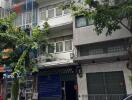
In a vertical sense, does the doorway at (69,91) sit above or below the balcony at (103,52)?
below

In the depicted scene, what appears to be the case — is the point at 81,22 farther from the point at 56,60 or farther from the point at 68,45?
the point at 56,60

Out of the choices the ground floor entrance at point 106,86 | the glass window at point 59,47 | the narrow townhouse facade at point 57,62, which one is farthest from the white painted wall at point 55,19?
the ground floor entrance at point 106,86

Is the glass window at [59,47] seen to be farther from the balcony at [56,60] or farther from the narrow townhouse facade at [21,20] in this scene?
the narrow townhouse facade at [21,20]

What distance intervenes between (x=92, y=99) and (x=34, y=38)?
590 centimetres

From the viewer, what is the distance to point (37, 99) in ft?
68.1

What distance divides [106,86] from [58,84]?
13.9ft

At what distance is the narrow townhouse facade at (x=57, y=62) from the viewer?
19.9 metres

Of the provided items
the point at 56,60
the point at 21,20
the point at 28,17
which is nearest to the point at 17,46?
the point at 56,60

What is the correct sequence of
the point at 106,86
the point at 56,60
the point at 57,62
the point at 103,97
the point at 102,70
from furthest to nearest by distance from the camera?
the point at 56,60
the point at 57,62
the point at 102,70
the point at 106,86
the point at 103,97

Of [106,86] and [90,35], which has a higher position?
[90,35]

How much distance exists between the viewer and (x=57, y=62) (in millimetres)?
19516

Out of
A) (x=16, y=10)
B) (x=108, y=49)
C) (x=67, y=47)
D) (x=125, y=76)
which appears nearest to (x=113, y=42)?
(x=108, y=49)

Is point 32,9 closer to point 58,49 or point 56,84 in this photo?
point 58,49

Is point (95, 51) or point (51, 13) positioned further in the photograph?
point (51, 13)
